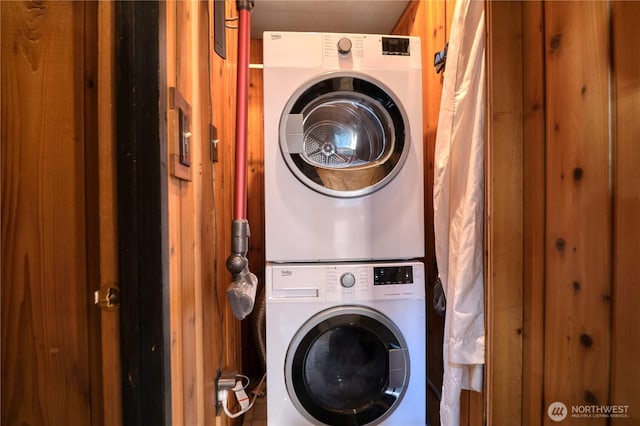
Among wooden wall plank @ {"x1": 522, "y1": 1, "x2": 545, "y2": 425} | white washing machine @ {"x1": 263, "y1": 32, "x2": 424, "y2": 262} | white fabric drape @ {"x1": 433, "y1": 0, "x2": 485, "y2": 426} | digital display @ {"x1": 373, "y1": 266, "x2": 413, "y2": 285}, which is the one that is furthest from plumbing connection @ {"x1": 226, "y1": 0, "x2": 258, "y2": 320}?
wooden wall plank @ {"x1": 522, "y1": 1, "x2": 545, "y2": 425}

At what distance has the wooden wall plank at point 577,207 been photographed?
2.42ft

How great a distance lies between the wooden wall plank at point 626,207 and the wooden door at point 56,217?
3.84ft

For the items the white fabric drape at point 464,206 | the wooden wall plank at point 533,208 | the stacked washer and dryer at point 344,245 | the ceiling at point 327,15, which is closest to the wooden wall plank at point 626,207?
the wooden wall plank at point 533,208

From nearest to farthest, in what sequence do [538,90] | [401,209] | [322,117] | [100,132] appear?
[100,132]
[538,90]
[401,209]
[322,117]

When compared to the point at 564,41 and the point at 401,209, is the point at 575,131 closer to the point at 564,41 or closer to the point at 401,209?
the point at 564,41

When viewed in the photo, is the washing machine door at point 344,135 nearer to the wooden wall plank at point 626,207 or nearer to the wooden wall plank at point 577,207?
the wooden wall plank at point 577,207

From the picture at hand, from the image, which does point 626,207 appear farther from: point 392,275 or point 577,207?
point 392,275

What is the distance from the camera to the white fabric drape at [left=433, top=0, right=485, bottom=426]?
975 mm

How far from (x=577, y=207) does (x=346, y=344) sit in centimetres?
94

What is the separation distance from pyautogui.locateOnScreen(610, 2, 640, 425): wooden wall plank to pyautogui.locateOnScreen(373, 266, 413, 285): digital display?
24.2 inches

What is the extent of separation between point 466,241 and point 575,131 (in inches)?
17.1

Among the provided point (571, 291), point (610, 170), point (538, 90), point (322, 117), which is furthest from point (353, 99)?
point (571, 291)

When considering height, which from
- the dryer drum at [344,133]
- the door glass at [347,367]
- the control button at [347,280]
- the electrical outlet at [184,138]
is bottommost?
the door glass at [347,367]

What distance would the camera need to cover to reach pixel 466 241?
38.9 inches
